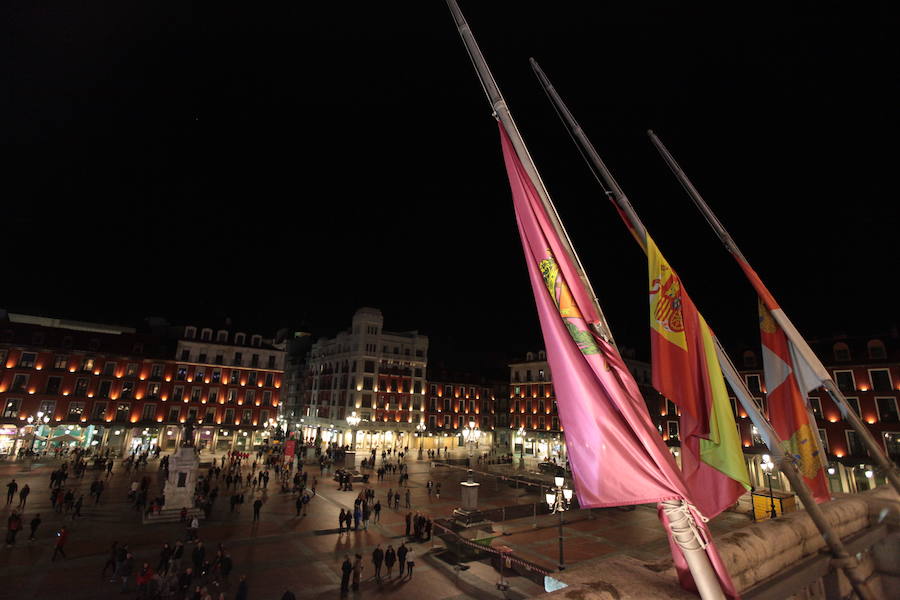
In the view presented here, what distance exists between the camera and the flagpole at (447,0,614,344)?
12.1ft

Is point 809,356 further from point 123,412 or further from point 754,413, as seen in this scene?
point 123,412

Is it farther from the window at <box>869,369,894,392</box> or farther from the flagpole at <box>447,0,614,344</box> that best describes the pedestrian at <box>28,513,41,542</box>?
the window at <box>869,369,894,392</box>

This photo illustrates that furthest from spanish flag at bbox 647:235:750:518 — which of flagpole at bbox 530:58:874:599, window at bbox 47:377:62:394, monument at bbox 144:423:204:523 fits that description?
window at bbox 47:377:62:394

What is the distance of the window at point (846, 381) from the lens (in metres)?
40.1

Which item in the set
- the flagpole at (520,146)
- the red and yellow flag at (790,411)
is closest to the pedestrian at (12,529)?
the flagpole at (520,146)

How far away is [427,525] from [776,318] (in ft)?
61.2

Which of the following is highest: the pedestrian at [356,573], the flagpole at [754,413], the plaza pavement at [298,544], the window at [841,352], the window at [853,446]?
the window at [841,352]

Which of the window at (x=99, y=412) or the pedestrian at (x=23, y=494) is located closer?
the pedestrian at (x=23, y=494)

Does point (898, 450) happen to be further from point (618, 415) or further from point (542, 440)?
point (618, 415)

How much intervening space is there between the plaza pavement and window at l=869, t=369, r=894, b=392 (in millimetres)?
24037

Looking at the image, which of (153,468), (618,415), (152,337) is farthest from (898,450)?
(152,337)

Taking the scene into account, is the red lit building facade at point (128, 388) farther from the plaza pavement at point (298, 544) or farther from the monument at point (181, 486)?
the plaza pavement at point (298, 544)

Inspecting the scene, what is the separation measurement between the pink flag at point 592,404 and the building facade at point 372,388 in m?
63.6

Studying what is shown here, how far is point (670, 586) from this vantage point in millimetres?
3439
